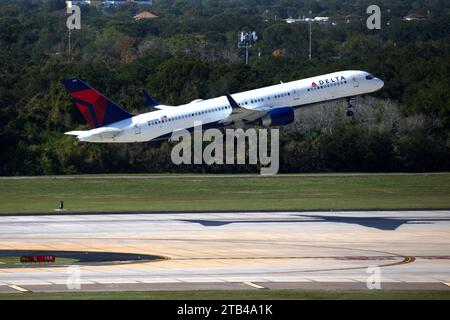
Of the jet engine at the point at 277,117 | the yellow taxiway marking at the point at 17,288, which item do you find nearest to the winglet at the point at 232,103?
the jet engine at the point at 277,117

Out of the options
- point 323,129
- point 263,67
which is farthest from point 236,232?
point 263,67

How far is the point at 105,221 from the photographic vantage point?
264 ft

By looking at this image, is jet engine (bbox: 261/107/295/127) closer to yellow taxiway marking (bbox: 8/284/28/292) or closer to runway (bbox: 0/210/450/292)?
runway (bbox: 0/210/450/292)

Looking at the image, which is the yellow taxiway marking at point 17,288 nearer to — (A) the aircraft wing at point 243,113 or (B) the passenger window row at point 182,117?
(B) the passenger window row at point 182,117

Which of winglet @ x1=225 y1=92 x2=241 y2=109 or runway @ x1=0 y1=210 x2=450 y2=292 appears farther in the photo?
winglet @ x1=225 y1=92 x2=241 y2=109

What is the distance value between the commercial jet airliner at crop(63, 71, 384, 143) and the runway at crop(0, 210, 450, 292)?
14302 mm

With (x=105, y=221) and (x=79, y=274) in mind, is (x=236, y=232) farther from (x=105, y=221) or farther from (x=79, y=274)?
(x=79, y=274)

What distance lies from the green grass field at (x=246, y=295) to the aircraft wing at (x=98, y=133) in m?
44.4

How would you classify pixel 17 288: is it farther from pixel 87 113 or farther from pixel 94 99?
pixel 87 113

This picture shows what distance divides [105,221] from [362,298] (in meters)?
34.1

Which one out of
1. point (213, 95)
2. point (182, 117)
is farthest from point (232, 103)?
point (213, 95)

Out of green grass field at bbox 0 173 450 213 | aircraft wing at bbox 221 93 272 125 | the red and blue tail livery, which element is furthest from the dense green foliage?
the red and blue tail livery

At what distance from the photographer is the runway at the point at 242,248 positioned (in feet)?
179

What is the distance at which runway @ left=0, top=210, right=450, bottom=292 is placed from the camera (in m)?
54.7
